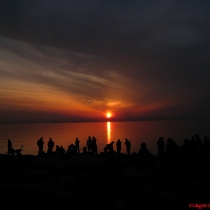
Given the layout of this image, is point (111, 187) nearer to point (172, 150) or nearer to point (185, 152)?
point (172, 150)

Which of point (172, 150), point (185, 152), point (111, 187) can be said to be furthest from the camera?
point (172, 150)

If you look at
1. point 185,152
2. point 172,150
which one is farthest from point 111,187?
point 185,152

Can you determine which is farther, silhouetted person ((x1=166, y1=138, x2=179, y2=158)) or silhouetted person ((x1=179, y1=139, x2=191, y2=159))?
silhouetted person ((x1=166, y1=138, x2=179, y2=158))

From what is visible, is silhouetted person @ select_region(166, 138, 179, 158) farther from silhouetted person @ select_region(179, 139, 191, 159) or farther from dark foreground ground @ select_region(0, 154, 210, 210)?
dark foreground ground @ select_region(0, 154, 210, 210)

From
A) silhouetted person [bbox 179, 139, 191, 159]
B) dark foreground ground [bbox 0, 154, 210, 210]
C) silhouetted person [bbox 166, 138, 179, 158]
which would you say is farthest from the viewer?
silhouetted person [bbox 166, 138, 179, 158]

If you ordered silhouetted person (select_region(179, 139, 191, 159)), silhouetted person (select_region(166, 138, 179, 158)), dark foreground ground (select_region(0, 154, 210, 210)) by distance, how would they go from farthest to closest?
1. silhouetted person (select_region(166, 138, 179, 158))
2. silhouetted person (select_region(179, 139, 191, 159))
3. dark foreground ground (select_region(0, 154, 210, 210))

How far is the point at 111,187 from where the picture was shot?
39.6 ft

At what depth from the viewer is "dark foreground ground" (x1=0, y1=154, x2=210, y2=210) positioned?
924 cm

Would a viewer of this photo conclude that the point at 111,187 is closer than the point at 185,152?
Yes

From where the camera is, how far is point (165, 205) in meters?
9.04

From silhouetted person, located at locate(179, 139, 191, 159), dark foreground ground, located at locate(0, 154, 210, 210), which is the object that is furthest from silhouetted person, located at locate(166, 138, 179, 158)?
dark foreground ground, located at locate(0, 154, 210, 210)

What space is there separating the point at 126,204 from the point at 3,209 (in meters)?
4.90

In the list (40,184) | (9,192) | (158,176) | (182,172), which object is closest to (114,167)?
(158,176)

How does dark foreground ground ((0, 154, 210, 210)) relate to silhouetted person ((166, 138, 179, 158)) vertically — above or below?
below
